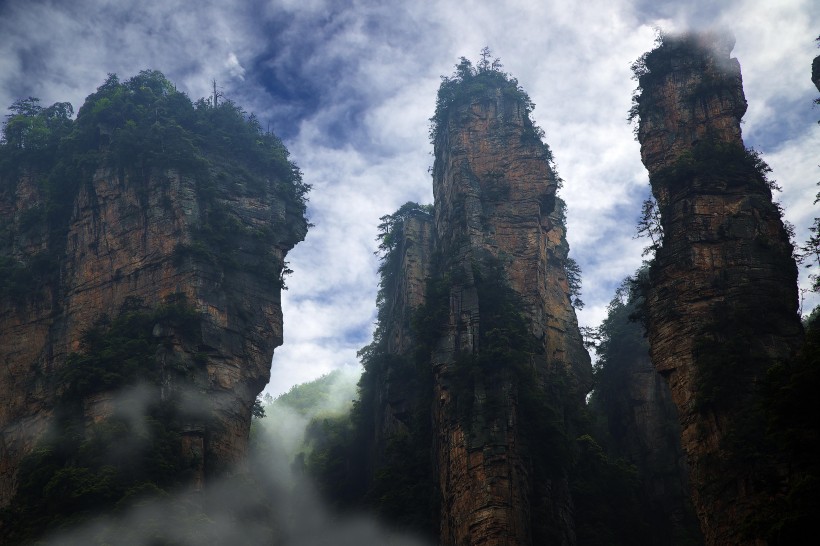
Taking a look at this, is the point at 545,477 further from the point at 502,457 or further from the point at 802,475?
the point at 802,475

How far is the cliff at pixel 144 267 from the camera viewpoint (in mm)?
48969

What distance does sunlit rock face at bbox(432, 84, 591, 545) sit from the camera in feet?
145

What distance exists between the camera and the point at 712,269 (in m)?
39.4

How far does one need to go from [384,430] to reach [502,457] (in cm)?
1589

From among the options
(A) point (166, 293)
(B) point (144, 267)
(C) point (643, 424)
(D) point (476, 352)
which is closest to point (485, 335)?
(D) point (476, 352)

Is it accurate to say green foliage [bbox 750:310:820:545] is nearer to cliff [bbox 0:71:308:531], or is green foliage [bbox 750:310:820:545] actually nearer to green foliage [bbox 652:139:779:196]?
green foliage [bbox 652:139:779:196]

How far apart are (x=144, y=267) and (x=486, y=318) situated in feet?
75.2

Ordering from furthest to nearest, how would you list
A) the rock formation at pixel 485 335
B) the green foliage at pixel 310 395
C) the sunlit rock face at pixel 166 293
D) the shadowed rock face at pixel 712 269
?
the green foliage at pixel 310 395
the sunlit rock face at pixel 166 293
the rock formation at pixel 485 335
the shadowed rock face at pixel 712 269

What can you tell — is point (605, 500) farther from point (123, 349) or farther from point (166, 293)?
point (166, 293)

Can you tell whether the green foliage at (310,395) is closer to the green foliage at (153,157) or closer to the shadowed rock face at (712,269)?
the green foliage at (153,157)

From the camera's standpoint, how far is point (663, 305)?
40.2 m

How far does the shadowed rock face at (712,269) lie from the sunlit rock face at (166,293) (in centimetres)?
2592

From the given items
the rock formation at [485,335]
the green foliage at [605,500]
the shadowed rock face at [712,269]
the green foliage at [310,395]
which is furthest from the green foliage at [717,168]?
the green foliage at [310,395]

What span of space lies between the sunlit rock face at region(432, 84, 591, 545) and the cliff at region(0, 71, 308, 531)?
41.0 feet
